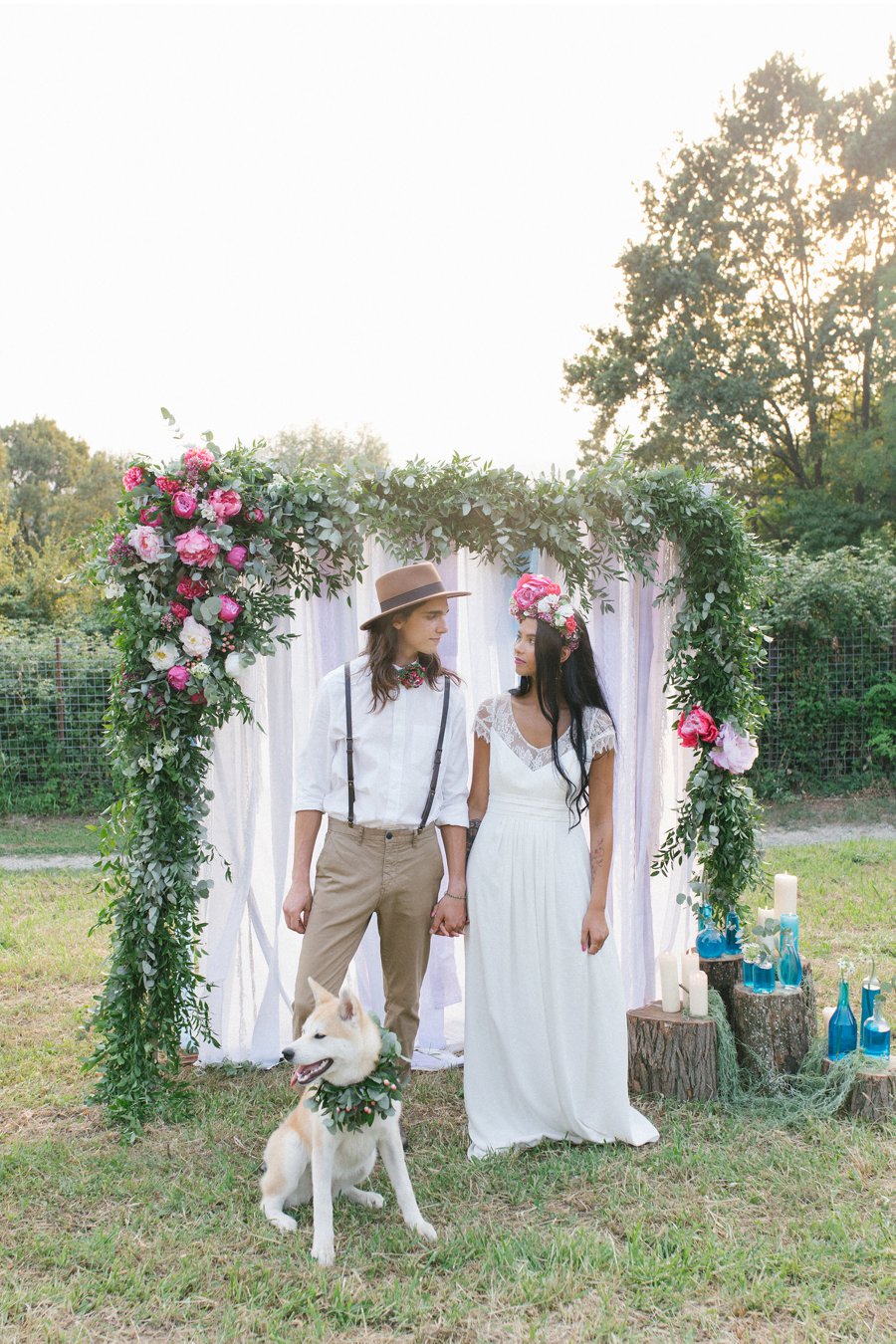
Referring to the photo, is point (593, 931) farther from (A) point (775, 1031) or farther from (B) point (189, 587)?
(B) point (189, 587)

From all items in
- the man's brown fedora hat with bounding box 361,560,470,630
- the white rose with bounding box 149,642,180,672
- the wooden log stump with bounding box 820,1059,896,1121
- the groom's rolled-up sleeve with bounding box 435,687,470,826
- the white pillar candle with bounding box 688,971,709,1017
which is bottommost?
the wooden log stump with bounding box 820,1059,896,1121

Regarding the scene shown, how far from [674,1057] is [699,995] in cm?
26

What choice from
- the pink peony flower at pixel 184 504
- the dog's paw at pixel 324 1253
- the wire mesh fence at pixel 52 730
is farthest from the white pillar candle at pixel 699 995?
the wire mesh fence at pixel 52 730

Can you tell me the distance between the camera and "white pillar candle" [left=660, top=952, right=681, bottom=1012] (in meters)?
4.17

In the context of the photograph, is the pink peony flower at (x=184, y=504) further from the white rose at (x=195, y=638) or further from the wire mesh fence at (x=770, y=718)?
the wire mesh fence at (x=770, y=718)

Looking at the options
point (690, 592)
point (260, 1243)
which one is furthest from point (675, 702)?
point (260, 1243)

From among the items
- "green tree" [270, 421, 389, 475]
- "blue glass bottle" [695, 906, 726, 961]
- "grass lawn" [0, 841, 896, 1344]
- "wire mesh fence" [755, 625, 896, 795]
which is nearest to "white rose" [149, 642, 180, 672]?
"grass lawn" [0, 841, 896, 1344]

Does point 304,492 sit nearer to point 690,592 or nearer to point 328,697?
point 328,697

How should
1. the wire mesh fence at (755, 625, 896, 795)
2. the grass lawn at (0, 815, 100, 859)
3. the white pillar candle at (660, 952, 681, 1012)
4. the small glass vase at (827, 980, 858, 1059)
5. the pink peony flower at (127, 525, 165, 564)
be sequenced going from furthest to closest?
the wire mesh fence at (755, 625, 896, 795) < the grass lawn at (0, 815, 100, 859) < the white pillar candle at (660, 952, 681, 1012) < the small glass vase at (827, 980, 858, 1059) < the pink peony flower at (127, 525, 165, 564)

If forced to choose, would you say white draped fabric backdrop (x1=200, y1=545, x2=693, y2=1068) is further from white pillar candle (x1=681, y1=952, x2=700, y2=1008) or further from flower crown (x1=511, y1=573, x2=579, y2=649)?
flower crown (x1=511, y1=573, x2=579, y2=649)

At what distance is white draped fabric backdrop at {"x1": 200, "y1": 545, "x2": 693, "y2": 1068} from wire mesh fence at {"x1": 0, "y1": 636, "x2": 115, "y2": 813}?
5826 mm

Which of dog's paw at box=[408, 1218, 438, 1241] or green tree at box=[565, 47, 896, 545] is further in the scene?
green tree at box=[565, 47, 896, 545]

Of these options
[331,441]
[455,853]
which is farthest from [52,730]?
[331,441]

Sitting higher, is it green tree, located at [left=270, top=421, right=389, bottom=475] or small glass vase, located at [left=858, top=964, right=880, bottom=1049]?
green tree, located at [left=270, top=421, right=389, bottom=475]
